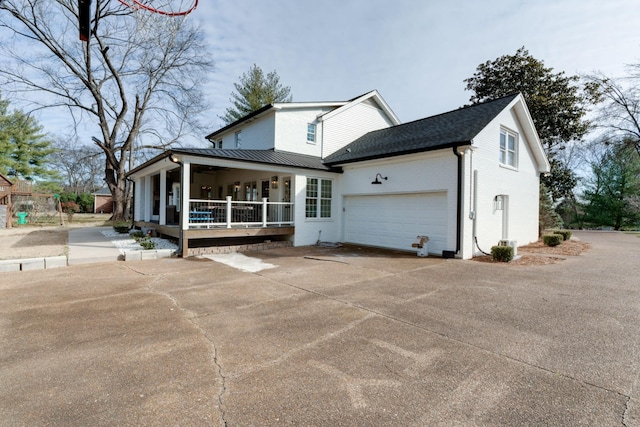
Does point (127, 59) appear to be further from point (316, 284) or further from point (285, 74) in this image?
point (316, 284)

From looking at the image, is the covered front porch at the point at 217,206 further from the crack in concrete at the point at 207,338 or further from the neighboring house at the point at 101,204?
the neighboring house at the point at 101,204

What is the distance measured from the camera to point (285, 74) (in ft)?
105

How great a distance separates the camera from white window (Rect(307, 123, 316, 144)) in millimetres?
15008

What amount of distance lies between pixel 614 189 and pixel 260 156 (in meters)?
32.1

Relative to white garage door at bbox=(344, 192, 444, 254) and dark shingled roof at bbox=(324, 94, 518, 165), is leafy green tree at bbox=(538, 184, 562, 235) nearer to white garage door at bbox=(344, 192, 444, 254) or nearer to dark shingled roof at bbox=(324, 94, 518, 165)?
dark shingled roof at bbox=(324, 94, 518, 165)

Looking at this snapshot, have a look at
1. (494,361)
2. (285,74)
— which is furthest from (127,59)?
(494,361)

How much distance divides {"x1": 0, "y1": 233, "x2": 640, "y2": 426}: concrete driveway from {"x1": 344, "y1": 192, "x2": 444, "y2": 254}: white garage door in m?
4.02

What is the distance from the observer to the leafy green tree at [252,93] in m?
31.6

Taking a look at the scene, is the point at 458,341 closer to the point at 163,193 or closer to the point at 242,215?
the point at 242,215

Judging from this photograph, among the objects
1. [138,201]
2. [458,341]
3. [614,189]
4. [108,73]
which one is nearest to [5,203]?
[138,201]

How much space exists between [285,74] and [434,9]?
2441 centimetres

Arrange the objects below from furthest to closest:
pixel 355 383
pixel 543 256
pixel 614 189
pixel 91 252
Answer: pixel 614 189 < pixel 543 256 < pixel 91 252 < pixel 355 383

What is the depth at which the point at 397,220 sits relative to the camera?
11.6 meters

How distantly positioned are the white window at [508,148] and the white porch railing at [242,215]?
8.70 meters
